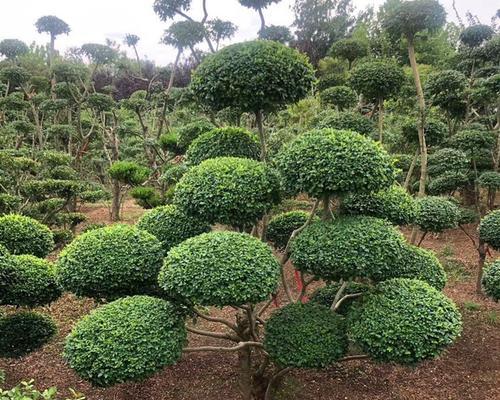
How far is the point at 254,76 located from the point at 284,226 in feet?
5.22

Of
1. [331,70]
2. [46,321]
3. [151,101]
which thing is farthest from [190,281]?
[151,101]

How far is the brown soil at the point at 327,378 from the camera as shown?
4395 mm

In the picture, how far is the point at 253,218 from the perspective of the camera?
3.21m

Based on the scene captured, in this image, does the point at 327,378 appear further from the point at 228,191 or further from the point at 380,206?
the point at 228,191

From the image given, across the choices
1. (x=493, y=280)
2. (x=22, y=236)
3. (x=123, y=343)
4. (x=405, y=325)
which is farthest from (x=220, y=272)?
(x=493, y=280)

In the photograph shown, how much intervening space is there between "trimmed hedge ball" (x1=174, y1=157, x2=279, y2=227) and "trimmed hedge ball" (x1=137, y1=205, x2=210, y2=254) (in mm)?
360

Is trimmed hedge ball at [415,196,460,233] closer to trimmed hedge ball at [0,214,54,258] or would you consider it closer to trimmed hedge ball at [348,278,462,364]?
trimmed hedge ball at [348,278,462,364]

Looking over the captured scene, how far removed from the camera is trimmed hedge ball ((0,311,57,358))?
4254 millimetres

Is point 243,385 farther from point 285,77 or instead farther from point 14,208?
point 14,208

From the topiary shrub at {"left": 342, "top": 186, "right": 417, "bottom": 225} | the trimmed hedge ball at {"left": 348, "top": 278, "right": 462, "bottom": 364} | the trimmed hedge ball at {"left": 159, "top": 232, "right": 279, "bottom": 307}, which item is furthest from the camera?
the topiary shrub at {"left": 342, "top": 186, "right": 417, "bottom": 225}

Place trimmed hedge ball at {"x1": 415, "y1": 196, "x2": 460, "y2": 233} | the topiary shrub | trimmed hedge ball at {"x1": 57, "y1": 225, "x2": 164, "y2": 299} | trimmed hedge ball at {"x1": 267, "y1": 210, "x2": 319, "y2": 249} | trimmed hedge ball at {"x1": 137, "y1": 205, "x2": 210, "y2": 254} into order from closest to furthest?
1. trimmed hedge ball at {"x1": 57, "y1": 225, "x2": 164, "y2": 299}
2. the topiary shrub
3. trimmed hedge ball at {"x1": 137, "y1": 205, "x2": 210, "y2": 254}
4. trimmed hedge ball at {"x1": 267, "y1": 210, "x2": 319, "y2": 249}
5. trimmed hedge ball at {"x1": 415, "y1": 196, "x2": 460, "y2": 233}

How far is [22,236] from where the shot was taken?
165 inches

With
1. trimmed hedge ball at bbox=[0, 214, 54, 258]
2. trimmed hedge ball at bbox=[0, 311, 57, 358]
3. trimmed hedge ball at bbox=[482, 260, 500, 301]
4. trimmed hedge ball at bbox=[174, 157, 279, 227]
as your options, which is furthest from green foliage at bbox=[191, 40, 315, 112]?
trimmed hedge ball at bbox=[0, 311, 57, 358]

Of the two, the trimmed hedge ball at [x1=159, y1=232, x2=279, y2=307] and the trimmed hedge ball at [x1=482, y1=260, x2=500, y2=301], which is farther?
the trimmed hedge ball at [x1=482, y1=260, x2=500, y2=301]
